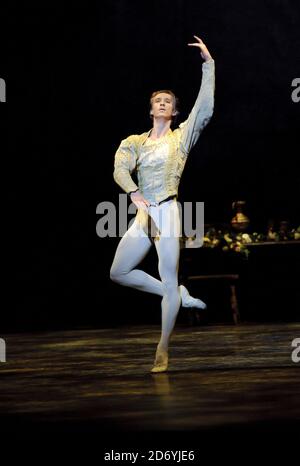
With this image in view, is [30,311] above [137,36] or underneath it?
underneath

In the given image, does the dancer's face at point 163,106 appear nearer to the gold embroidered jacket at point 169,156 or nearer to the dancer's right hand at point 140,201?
the gold embroidered jacket at point 169,156

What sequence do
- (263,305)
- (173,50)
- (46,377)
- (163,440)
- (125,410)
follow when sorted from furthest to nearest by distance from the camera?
(173,50)
(263,305)
(46,377)
(125,410)
(163,440)

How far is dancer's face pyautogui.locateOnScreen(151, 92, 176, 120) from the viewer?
17.3 ft

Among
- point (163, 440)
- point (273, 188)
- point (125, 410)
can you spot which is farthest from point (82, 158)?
point (163, 440)

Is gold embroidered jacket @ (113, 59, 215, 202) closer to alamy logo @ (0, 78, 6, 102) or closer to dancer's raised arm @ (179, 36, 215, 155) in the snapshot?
dancer's raised arm @ (179, 36, 215, 155)

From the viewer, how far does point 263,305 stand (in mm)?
9008

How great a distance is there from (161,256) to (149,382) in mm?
668

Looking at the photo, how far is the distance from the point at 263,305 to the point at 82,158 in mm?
2065

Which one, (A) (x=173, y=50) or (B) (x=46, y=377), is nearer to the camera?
(B) (x=46, y=377)

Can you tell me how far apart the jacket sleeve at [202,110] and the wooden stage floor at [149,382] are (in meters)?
1.12

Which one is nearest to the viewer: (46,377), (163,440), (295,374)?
(163,440)

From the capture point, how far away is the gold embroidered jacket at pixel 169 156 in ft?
17.0

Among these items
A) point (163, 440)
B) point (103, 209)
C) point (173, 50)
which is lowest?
point (163, 440)

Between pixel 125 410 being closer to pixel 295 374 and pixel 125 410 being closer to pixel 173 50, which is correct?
pixel 295 374
